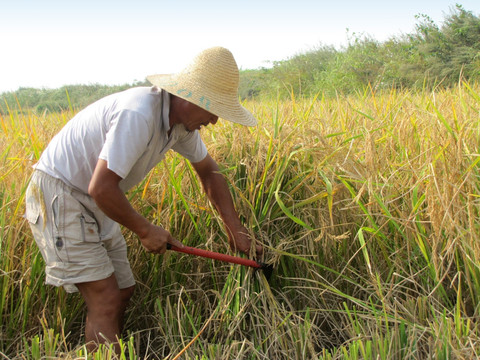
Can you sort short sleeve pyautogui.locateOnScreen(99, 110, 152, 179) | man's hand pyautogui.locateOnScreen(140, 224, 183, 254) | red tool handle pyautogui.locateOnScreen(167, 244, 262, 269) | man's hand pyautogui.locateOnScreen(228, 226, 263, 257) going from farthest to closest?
man's hand pyautogui.locateOnScreen(228, 226, 263, 257), red tool handle pyautogui.locateOnScreen(167, 244, 262, 269), man's hand pyautogui.locateOnScreen(140, 224, 183, 254), short sleeve pyautogui.locateOnScreen(99, 110, 152, 179)

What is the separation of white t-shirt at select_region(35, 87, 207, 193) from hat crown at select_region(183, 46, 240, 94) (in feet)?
0.52

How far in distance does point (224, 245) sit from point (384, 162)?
2.95ft

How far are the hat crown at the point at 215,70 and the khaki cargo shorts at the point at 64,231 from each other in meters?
0.71

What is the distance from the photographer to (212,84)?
181cm

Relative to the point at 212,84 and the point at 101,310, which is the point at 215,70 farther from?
the point at 101,310

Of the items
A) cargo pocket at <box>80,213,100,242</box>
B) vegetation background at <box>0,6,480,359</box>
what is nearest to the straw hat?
vegetation background at <box>0,6,480,359</box>

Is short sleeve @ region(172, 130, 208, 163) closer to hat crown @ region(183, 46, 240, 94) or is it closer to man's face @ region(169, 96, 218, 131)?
man's face @ region(169, 96, 218, 131)

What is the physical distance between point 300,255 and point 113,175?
36.4 inches

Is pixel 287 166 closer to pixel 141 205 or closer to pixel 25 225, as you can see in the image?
pixel 141 205

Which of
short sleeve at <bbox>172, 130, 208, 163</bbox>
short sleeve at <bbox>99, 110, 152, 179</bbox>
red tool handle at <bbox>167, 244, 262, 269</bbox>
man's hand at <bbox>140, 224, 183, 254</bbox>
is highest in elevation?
short sleeve at <bbox>99, 110, 152, 179</bbox>

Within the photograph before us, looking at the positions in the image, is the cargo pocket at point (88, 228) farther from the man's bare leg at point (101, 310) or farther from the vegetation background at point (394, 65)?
the vegetation background at point (394, 65)

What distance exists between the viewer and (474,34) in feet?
30.2

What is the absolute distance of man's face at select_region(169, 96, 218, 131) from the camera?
72.1 inches

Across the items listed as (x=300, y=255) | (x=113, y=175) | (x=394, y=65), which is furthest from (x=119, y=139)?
(x=394, y=65)
